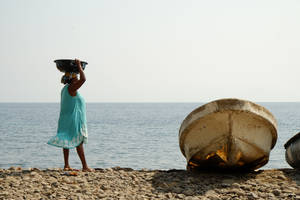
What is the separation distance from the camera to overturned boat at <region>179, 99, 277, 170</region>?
644 centimetres

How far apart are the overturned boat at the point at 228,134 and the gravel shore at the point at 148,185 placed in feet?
0.98

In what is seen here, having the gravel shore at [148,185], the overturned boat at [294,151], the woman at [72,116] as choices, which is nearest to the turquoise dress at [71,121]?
the woman at [72,116]

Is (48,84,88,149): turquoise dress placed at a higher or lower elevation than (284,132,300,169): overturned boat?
higher

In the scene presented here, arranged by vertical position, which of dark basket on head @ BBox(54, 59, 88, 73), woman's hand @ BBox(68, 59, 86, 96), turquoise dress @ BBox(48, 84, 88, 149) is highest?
dark basket on head @ BBox(54, 59, 88, 73)

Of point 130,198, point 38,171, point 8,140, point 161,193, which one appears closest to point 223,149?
point 161,193

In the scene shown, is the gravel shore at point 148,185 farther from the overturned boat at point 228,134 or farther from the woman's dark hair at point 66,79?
the woman's dark hair at point 66,79

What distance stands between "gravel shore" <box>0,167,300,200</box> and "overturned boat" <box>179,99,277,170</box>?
0.98 ft

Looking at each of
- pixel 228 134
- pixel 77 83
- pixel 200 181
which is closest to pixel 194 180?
pixel 200 181

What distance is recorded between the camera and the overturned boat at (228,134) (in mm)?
6438

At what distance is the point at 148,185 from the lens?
6219mm

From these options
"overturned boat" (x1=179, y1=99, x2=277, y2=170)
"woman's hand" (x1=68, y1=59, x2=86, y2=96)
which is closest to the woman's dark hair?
"woman's hand" (x1=68, y1=59, x2=86, y2=96)

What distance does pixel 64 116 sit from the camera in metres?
7.14

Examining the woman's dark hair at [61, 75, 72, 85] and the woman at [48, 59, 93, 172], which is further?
the woman's dark hair at [61, 75, 72, 85]

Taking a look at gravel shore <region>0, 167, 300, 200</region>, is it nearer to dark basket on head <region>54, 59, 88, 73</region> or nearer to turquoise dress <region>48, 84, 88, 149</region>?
turquoise dress <region>48, 84, 88, 149</region>
